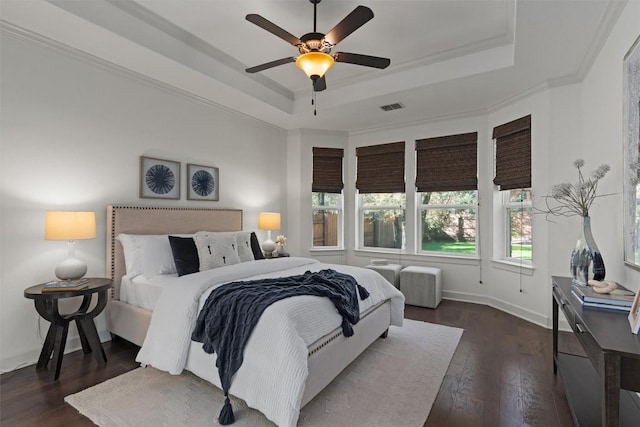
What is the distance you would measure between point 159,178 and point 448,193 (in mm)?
4094

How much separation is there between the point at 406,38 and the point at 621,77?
72.3 inches

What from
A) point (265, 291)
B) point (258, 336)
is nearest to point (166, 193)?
point (265, 291)

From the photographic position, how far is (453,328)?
11.7 feet

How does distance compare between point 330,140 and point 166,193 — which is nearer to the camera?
point 166,193

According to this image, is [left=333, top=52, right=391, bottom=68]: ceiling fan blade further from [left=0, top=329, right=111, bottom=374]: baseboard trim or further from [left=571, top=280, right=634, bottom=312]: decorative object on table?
[left=0, top=329, right=111, bottom=374]: baseboard trim

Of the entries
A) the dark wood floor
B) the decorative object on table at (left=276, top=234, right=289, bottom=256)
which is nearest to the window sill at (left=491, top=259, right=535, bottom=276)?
the dark wood floor

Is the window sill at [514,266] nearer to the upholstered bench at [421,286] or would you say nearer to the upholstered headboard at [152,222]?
the upholstered bench at [421,286]

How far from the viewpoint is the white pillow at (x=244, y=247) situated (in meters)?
3.73

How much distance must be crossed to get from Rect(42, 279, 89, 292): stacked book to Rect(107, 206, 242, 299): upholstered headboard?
469 millimetres

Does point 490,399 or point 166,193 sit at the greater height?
point 166,193

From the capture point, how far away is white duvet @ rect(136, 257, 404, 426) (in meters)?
1.81

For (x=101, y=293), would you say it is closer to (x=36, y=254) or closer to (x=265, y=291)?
(x=36, y=254)

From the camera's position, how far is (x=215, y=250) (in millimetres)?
3412

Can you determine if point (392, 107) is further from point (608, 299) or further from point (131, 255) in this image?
point (131, 255)
